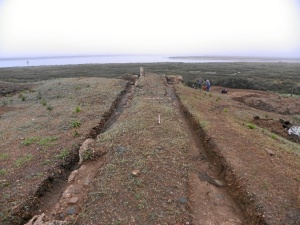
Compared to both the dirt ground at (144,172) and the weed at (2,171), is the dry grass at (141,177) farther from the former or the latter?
the weed at (2,171)

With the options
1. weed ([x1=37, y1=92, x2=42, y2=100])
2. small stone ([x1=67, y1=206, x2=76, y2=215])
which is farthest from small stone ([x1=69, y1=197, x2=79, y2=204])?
weed ([x1=37, y1=92, x2=42, y2=100])

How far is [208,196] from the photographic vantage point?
11.0 meters

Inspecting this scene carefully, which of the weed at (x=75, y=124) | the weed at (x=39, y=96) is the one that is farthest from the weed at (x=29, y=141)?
the weed at (x=39, y=96)

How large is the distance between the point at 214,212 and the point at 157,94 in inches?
781

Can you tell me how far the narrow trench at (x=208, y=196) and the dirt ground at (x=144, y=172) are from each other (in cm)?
5

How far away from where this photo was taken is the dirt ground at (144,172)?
30.6 ft

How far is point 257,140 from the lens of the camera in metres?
17.0

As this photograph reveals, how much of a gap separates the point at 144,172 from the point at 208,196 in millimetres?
3071

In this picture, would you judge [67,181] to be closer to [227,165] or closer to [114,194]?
[114,194]

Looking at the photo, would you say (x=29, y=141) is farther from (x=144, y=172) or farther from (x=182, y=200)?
(x=182, y=200)

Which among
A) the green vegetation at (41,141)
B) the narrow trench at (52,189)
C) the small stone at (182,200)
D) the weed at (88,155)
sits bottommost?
the narrow trench at (52,189)

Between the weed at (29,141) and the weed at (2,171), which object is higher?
the weed at (29,141)

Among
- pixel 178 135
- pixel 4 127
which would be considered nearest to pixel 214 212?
pixel 178 135

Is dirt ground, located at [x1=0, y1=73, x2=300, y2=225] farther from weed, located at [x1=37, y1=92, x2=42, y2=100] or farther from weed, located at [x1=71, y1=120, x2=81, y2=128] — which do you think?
weed, located at [x1=37, y1=92, x2=42, y2=100]
